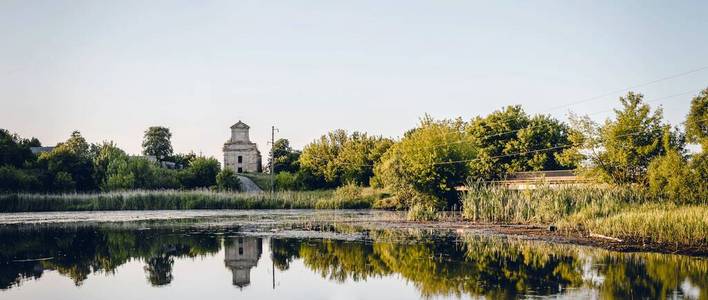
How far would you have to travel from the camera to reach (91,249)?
20734 mm

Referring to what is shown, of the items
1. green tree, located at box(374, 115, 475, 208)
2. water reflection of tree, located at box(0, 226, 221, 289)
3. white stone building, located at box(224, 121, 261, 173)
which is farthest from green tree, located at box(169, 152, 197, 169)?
water reflection of tree, located at box(0, 226, 221, 289)

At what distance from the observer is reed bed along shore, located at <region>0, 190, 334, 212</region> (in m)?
45.3

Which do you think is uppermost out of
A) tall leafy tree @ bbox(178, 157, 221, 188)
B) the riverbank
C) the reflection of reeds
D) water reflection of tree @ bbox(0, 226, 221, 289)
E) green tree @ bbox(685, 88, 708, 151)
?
green tree @ bbox(685, 88, 708, 151)

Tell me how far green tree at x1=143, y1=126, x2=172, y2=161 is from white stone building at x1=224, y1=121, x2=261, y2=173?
22807 millimetres

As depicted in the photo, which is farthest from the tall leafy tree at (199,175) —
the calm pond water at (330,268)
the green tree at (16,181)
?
the calm pond water at (330,268)

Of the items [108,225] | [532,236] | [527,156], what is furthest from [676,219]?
[527,156]

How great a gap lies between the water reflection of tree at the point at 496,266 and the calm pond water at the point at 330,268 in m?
0.02

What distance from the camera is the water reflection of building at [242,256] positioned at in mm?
15414

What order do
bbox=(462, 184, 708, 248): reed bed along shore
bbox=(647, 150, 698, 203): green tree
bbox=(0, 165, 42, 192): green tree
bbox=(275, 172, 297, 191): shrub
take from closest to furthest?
bbox=(462, 184, 708, 248): reed bed along shore < bbox=(647, 150, 698, 203): green tree < bbox=(0, 165, 42, 192): green tree < bbox=(275, 172, 297, 191): shrub

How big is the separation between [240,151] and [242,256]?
237ft

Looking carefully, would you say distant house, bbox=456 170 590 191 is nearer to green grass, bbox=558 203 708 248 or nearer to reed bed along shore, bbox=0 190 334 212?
reed bed along shore, bbox=0 190 334 212

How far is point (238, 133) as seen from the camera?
296 ft

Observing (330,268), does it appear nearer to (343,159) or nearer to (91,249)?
(91,249)

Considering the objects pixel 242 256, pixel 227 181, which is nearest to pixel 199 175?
pixel 227 181
